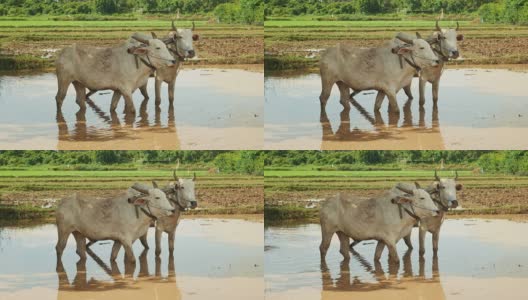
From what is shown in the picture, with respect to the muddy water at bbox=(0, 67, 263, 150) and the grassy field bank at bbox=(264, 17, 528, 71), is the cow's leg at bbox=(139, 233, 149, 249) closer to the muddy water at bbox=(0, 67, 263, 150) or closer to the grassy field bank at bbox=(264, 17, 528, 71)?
the muddy water at bbox=(0, 67, 263, 150)

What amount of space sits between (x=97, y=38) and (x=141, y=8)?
0.54 meters

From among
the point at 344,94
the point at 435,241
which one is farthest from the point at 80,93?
the point at 435,241

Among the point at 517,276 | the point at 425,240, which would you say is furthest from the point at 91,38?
the point at 517,276

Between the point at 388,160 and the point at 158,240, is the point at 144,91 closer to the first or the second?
the point at 158,240

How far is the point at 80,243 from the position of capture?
13.8m

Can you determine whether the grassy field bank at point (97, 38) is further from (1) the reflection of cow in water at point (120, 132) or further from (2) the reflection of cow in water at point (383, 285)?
(2) the reflection of cow in water at point (383, 285)

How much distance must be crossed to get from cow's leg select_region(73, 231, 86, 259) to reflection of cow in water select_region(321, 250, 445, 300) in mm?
1915

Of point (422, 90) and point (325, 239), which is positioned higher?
point (422, 90)

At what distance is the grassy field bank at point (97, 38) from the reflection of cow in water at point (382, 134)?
1.57 m

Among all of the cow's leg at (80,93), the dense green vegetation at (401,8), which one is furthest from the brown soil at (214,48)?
the cow's leg at (80,93)

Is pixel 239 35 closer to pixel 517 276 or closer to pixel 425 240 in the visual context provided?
pixel 425 240

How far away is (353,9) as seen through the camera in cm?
1530

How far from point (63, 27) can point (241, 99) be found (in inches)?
68.8

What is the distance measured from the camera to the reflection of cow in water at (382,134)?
45.7ft
